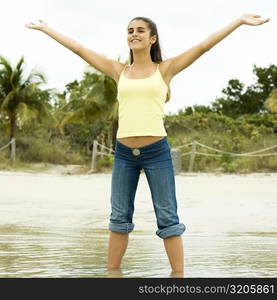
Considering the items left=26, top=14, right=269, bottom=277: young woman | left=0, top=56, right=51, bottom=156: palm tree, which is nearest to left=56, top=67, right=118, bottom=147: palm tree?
left=0, top=56, right=51, bottom=156: palm tree

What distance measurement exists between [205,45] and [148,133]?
649 mm

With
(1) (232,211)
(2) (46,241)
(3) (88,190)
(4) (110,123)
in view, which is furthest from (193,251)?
(4) (110,123)

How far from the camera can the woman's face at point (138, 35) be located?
17.1 feet

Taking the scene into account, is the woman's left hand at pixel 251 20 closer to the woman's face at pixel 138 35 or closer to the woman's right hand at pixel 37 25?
the woman's face at pixel 138 35

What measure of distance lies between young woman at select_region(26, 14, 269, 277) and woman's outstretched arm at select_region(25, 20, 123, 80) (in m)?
0.14

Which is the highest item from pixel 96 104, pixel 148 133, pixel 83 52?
pixel 96 104

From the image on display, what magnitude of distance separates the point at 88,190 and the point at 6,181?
9.95 feet

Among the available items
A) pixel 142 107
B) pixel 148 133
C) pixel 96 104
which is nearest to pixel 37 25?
pixel 142 107

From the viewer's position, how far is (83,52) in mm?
5422

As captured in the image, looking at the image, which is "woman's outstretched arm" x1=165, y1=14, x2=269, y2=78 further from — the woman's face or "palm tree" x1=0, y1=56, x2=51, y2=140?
"palm tree" x1=0, y1=56, x2=51, y2=140

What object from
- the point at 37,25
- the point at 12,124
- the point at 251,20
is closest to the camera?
the point at 251,20

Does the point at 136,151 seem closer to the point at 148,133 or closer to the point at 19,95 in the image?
the point at 148,133

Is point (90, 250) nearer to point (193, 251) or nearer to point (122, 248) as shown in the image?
point (193, 251)

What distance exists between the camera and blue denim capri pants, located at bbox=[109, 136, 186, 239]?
5055 millimetres
